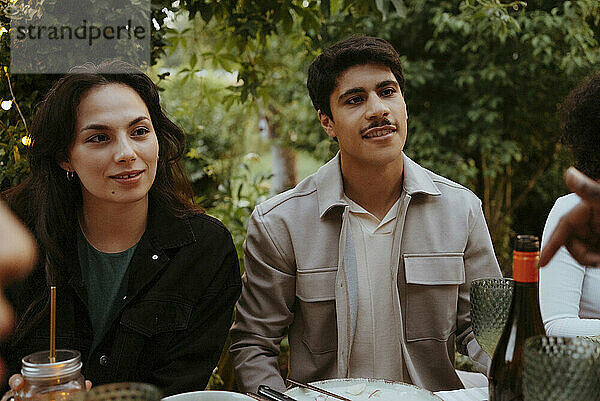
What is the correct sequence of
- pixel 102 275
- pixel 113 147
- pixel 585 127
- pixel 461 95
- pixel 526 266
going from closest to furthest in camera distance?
pixel 526 266 → pixel 585 127 → pixel 113 147 → pixel 102 275 → pixel 461 95

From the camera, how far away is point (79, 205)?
1.74m

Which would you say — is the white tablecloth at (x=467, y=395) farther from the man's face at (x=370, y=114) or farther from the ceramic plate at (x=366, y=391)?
the man's face at (x=370, y=114)

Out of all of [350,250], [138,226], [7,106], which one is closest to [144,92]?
[138,226]

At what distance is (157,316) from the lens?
1550mm

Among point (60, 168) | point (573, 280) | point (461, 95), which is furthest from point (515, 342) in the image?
point (461, 95)

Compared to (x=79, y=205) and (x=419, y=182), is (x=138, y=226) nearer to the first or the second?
(x=79, y=205)

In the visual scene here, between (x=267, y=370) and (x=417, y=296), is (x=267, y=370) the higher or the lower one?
the lower one

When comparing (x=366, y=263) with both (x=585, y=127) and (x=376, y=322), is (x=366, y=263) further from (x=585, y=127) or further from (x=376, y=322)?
(x=585, y=127)

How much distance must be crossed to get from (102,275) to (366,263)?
0.75 metres

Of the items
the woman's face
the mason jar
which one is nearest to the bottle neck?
the mason jar

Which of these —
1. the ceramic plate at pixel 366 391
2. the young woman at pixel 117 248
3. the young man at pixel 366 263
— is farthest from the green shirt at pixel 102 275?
the ceramic plate at pixel 366 391

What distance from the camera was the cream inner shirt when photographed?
69.8 inches

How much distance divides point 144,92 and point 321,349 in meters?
0.90

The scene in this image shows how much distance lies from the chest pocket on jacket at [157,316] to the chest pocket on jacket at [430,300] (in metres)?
0.64
